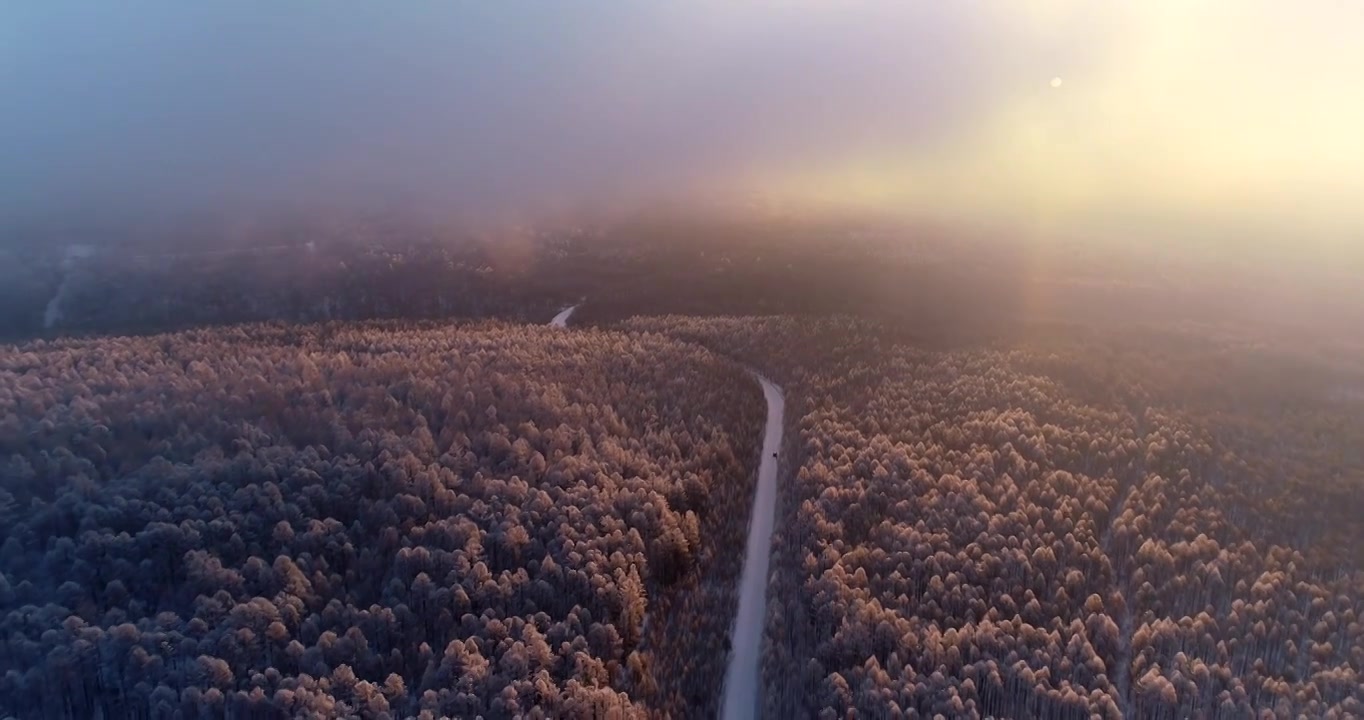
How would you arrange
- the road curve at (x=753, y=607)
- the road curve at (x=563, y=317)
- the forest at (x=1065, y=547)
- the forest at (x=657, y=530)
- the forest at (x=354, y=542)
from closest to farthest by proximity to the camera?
the forest at (x=354, y=542) < the forest at (x=657, y=530) < the forest at (x=1065, y=547) < the road curve at (x=753, y=607) < the road curve at (x=563, y=317)

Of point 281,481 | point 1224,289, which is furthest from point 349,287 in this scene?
point 1224,289

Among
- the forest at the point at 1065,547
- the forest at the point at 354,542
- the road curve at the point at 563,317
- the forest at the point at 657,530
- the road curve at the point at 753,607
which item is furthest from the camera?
the road curve at the point at 563,317

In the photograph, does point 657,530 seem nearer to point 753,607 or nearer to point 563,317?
point 753,607

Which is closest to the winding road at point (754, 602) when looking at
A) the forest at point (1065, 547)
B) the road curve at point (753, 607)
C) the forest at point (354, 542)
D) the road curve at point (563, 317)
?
the road curve at point (753, 607)

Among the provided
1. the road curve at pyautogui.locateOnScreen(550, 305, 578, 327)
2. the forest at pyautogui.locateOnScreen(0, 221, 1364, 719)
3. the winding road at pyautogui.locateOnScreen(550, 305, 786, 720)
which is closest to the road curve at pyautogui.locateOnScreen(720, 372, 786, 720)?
the winding road at pyautogui.locateOnScreen(550, 305, 786, 720)

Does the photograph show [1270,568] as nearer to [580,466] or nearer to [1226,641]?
[1226,641]

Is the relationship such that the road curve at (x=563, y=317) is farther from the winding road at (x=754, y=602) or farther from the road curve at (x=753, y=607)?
the road curve at (x=753, y=607)

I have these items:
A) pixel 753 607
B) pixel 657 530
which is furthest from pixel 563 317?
pixel 753 607
